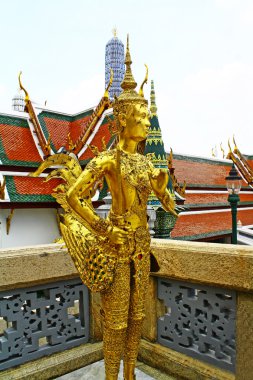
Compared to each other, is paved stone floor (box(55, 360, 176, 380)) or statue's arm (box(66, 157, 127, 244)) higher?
statue's arm (box(66, 157, 127, 244))

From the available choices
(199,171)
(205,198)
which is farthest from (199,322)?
(199,171)

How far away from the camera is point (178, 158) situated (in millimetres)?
14961

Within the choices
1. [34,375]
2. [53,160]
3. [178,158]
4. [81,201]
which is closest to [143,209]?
[81,201]

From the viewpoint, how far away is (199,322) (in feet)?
10.0

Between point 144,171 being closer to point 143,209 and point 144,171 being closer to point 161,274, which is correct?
point 143,209

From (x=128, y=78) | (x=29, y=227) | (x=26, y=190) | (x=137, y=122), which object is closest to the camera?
(x=137, y=122)

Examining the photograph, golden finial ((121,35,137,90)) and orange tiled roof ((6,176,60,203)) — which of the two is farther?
orange tiled roof ((6,176,60,203))

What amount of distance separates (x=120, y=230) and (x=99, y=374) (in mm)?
1775

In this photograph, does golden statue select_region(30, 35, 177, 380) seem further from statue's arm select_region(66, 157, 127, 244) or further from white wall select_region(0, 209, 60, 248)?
white wall select_region(0, 209, 60, 248)

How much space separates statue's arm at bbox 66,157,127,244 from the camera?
2201 millimetres

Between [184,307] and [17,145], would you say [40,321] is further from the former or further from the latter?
[17,145]

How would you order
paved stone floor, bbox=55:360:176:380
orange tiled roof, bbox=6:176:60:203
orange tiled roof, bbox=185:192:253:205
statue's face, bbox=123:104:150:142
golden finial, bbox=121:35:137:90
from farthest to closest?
orange tiled roof, bbox=185:192:253:205
orange tiled roof, bbox=6:176:60:203
paved stone floor, bbox=55:360:176:380
golden finial, bbox=121:35:137:90
statue's face, bbox=123:104:150:142

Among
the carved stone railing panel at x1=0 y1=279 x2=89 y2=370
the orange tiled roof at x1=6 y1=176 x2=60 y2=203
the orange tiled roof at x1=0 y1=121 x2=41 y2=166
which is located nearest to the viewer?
the carved stone railing panel at x1=0 y1=279 x2=89 y2=370

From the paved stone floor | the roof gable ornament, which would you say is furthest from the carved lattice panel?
the roof gable ornament
